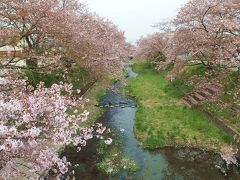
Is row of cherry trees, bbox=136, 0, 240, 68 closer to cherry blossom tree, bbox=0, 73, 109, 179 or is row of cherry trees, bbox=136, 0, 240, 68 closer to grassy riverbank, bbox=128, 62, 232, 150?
grassy riverbank, bbox=128, 62, 232, 150

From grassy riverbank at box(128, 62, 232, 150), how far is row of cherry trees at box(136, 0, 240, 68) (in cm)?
383

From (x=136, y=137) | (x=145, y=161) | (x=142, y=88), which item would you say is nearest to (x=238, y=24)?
(x=136, y=137)

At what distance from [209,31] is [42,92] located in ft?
52.6

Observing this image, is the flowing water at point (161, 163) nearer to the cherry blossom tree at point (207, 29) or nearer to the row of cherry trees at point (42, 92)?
the row of cherry trees at point (42, 92)

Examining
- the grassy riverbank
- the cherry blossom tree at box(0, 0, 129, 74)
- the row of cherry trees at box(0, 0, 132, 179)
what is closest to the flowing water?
the grassy riverbank

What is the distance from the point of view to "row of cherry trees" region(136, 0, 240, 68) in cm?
2094

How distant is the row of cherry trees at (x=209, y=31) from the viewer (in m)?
20.9

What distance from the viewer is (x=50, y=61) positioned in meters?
20.8

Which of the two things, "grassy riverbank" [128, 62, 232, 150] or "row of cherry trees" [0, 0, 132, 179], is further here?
"grassy riverbank" [128, 62, 232, 150]

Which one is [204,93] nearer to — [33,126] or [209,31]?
[209,31]

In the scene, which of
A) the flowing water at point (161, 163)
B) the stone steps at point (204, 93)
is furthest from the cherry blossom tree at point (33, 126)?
the stone steps at point (204, 93)

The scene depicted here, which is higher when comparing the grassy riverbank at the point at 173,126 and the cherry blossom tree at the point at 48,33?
the cherry blossom tree at the point at 48,33

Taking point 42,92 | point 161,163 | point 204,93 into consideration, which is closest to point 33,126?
point 42,92

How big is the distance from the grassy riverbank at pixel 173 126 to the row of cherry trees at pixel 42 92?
3.24 metres
